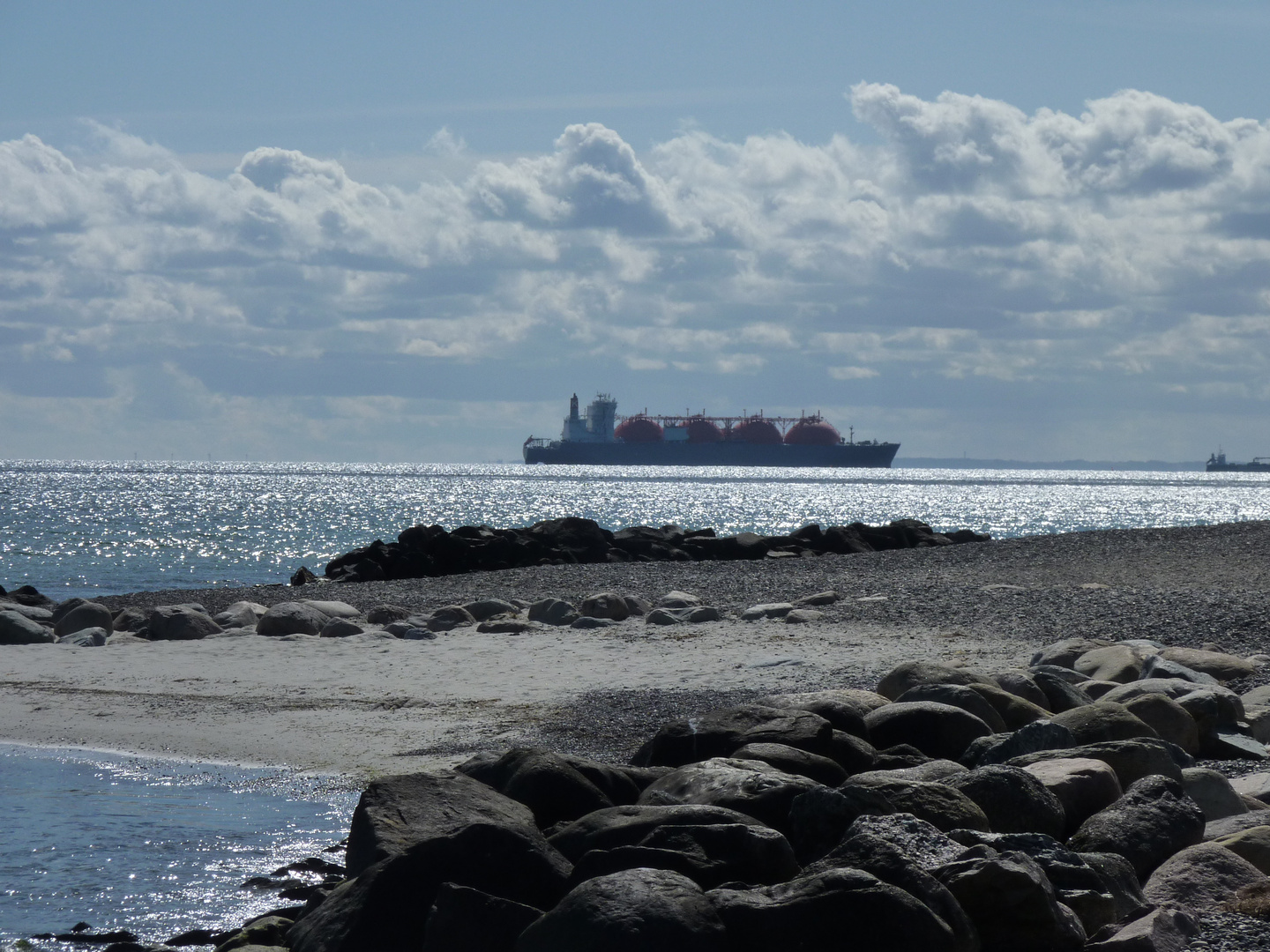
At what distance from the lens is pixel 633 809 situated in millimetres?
5414

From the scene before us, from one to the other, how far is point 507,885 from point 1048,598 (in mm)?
11091

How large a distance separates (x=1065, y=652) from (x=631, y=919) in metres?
6.92

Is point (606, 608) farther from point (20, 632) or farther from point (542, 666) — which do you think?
point (20, 632)

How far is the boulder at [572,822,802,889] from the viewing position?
4875 millimetres

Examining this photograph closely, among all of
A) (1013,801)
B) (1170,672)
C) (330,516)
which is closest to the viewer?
(1013,801)

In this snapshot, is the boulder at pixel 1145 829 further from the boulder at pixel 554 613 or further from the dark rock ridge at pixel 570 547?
the dark rock ridge at pixel 570 547

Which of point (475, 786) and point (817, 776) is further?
point (817, 776)

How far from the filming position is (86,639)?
13.9 meters

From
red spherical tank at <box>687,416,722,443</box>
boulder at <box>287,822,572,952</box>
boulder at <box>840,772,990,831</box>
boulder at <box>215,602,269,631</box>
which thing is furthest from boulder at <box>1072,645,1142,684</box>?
red spherical tank at <box>687,416,722,443</box>

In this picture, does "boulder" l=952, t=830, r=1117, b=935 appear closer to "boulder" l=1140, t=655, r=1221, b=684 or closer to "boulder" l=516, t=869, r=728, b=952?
"boulder" l=516, t=869, r=728, b=952

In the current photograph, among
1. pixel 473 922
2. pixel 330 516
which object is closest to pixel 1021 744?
pixel 473 922

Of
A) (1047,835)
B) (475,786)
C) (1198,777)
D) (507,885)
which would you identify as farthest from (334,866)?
(1198,777)

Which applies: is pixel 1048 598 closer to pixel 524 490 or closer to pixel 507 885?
pixel 507 885

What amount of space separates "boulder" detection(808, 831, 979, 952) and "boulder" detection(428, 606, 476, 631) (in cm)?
992
